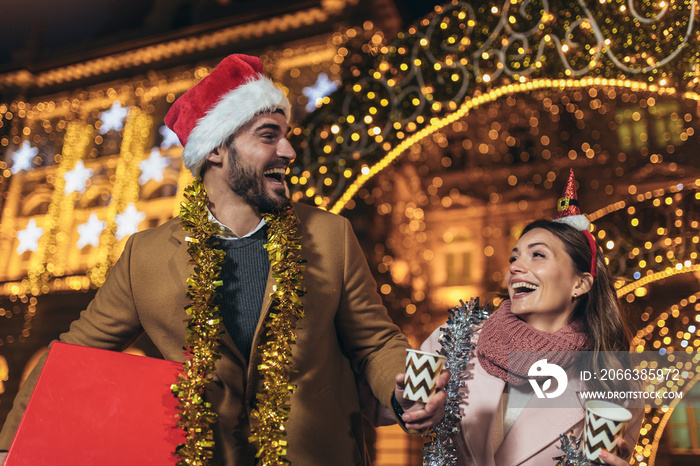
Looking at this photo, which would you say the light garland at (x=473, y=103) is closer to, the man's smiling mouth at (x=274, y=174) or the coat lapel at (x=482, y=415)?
the man's smiling mouth at (x=274, y=174)

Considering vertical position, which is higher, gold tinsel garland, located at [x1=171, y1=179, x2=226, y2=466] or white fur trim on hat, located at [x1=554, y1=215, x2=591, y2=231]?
white fur trim on hat, located at [x1=554, y1=215, x2=591, y2=231]

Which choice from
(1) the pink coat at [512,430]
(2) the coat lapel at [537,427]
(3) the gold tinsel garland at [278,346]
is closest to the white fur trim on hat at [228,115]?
(3) the gold tinsel garland at [278,346]

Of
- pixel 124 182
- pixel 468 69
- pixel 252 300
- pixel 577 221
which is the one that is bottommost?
pixel 252 300

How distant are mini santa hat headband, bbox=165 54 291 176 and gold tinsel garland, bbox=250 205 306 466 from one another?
415 mm

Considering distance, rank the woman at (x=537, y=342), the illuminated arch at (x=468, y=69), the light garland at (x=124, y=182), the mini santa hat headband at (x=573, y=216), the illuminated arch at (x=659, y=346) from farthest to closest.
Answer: the light garland at (x=124, y=182), the illuminated arch at (x=659, y=346), the illuminated arch at (x=468, y=69), the mini santa hat headband at (x=573, y=216), the woman at (x=537, y=342)

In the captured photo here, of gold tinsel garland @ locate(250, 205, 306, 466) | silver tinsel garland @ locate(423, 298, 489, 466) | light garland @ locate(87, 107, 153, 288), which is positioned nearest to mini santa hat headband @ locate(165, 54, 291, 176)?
gold tinsel garland @ locate(250, 205, 306, 466)

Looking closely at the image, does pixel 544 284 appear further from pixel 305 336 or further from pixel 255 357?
pixel 255 357

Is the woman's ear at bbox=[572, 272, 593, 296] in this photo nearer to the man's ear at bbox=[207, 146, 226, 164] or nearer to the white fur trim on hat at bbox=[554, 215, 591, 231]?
the white fur trim on hat at bbox=[554, 215, 591, 231]

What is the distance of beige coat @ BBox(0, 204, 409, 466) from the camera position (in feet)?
6.39

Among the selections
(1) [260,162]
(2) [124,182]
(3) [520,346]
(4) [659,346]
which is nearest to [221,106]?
(1) [260,162]

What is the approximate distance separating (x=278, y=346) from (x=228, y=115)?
34.9 inches

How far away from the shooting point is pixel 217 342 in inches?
76.2

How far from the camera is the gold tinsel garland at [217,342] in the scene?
1812mm

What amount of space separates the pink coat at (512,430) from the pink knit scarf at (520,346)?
6cm
